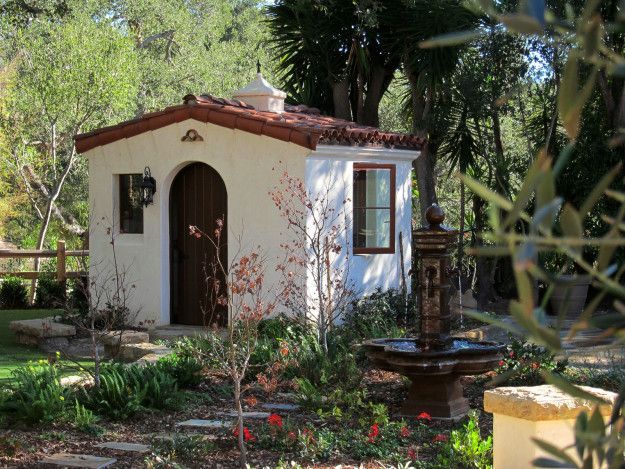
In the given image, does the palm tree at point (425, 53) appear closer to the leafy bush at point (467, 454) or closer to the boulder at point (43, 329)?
the boulder at point (43, 329)

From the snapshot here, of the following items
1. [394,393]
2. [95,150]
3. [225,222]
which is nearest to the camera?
[394,393]

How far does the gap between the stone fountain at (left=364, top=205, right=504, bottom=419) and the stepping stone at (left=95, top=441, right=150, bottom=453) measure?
2.25 metres

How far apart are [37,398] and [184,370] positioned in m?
1.69

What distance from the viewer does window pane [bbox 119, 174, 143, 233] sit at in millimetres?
14344

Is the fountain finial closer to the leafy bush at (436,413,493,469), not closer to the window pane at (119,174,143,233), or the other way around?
the leafy bush at (436,413,493,469)

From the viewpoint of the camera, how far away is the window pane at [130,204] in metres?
14.3

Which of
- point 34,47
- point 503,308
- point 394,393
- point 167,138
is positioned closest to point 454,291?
point 503,308

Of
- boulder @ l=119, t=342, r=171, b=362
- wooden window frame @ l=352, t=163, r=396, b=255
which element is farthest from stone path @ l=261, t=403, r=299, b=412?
wooden window frame @ l=352, t=163, r=396, b=255

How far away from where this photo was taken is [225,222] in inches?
536

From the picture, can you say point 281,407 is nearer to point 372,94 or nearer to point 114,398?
point 114,398

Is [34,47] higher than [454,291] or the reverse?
higher

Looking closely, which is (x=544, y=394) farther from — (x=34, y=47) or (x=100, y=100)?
(x=34, y=47)

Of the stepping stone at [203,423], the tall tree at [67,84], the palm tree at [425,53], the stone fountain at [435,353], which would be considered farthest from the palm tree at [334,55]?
the stepping stone at [203,423]

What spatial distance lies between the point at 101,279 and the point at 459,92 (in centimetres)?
673
